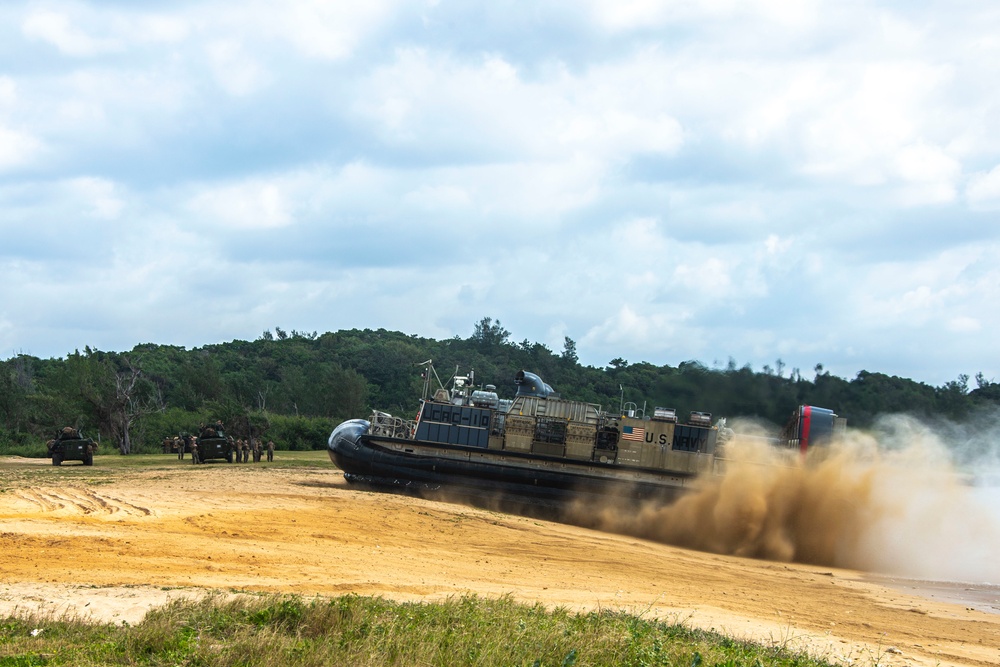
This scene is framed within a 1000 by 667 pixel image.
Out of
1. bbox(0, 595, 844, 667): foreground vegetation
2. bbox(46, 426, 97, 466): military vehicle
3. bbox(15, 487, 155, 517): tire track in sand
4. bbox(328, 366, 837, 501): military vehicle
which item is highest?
bbox(328, 366, 837, 501): military vehicle

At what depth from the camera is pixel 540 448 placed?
72.3ft

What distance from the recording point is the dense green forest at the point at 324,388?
2480cm

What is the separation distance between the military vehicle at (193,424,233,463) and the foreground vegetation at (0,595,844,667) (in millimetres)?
24787

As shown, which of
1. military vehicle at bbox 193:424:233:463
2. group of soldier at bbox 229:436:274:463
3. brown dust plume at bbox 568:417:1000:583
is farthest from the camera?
group of soldier at bbox 229:436:274:463

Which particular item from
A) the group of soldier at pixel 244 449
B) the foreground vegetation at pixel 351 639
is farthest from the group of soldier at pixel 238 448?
the foreground vegetation at pixel 351 639

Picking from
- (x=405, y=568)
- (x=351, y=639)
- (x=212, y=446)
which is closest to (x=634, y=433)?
(x=405, y=568)

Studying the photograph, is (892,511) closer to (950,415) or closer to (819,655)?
(950,415)

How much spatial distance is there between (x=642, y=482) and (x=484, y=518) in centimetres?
401

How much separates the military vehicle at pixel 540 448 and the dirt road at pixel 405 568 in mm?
1782

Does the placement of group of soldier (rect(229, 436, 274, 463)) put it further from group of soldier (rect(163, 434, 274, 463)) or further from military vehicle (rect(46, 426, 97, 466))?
military vehicle (rect(46, 426, 97, 466))

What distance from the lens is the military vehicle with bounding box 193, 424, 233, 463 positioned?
105ft

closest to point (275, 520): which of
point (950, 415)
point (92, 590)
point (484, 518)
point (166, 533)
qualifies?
point (166, 533)

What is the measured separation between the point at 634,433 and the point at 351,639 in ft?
49.0

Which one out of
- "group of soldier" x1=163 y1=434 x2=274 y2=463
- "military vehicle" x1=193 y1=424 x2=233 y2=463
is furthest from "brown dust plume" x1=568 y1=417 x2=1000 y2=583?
"group of soldier" x1=163 y1=434 x2=274 y2=463
